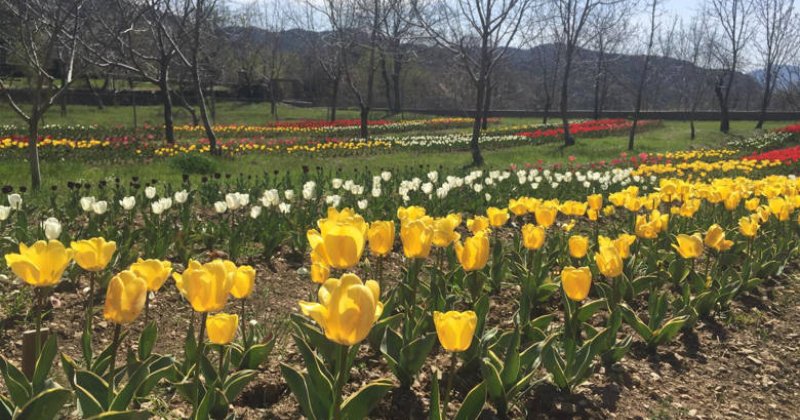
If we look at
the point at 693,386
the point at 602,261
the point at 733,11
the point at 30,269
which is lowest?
the point at 693,386

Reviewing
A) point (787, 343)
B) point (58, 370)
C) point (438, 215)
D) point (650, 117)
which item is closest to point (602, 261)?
point (787, 343)

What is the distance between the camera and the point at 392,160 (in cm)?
1480

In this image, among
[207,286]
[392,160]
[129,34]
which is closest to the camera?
[207,286]

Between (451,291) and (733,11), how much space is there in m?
31.4

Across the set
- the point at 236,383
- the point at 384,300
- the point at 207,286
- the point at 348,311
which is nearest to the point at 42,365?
the point at 236,383

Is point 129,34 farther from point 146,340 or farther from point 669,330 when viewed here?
point 669,330

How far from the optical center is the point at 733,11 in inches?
1110

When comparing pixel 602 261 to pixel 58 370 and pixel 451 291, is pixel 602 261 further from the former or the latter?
pixel 58 370

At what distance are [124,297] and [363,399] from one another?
2.46 feet

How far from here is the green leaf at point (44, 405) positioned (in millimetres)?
1396

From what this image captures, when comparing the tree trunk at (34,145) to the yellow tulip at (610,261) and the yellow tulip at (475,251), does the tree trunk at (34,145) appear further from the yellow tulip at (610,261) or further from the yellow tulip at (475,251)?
the yellow tulip at (610,261)

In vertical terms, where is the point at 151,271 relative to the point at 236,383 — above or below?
above

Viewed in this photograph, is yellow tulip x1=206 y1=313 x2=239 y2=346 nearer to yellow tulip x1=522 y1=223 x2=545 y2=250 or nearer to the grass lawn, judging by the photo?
yellow tulip x1=522 y1=223 x2=545 y2=250

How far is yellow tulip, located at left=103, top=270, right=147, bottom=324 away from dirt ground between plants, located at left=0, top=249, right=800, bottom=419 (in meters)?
0.62
